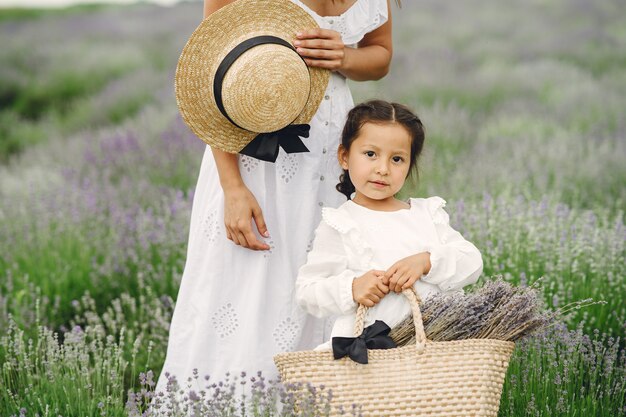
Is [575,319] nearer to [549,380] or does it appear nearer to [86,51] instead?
[549,380]

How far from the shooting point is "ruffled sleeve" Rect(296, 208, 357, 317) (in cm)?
261

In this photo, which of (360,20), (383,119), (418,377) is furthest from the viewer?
(360,20)

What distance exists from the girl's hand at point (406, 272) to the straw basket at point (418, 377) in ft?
0.41

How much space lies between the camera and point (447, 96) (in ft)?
29.8

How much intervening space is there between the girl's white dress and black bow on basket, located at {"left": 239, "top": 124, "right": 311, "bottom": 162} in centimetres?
27

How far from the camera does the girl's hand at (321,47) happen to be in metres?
2.81

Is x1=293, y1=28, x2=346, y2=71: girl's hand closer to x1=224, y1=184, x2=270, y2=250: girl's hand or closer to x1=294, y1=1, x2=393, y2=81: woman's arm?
x1=294, y1=1, x2=393, y2=81: woman's arm

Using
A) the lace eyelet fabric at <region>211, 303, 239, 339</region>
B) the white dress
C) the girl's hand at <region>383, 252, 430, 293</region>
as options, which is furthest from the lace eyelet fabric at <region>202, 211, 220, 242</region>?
the girl's hand at <region>383, 252, 430, 293</region>

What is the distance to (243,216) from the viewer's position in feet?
9.53

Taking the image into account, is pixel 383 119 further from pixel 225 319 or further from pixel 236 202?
pixel 225 319

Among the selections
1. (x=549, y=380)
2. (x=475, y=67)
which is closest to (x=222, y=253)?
(x=549, y=380)

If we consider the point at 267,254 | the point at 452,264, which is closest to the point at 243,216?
the point at 267,254

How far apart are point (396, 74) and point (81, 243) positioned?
20.3 feet

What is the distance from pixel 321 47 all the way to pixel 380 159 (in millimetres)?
460
